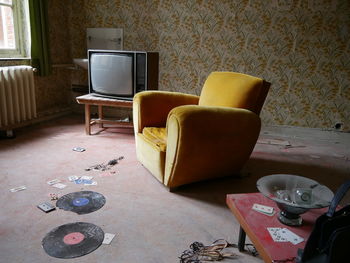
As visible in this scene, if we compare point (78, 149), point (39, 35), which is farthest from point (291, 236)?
point (39, 35)

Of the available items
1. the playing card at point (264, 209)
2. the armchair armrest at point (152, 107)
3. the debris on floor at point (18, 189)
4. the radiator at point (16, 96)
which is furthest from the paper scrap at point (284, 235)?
the radiator at point (16, 96)

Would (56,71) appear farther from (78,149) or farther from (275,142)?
(275,142)

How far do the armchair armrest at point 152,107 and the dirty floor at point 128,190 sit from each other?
15.6 inches

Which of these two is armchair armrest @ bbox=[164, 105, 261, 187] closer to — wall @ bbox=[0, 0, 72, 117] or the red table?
the red table

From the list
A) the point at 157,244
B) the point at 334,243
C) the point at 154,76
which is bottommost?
the point at 157,244

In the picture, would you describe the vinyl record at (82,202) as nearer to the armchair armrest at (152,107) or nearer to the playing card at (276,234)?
the armchair armrest at (152,107)

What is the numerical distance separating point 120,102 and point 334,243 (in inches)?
98.9

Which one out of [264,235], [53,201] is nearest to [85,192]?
[53,201]

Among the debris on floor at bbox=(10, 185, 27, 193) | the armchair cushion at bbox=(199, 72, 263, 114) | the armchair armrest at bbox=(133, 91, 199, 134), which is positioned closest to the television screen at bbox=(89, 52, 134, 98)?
the armchair armrest at bbox=(133, 91, 199, 134)

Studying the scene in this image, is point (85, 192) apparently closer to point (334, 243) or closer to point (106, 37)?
point (334, 243)

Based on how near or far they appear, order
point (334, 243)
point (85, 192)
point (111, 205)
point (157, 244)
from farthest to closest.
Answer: point (85, 192) → point (111, 205) → point (157, 244) → point (334, 243)

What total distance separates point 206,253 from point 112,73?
87.4 inches

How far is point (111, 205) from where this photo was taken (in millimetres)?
1828

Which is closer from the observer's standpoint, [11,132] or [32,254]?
[32,254]
